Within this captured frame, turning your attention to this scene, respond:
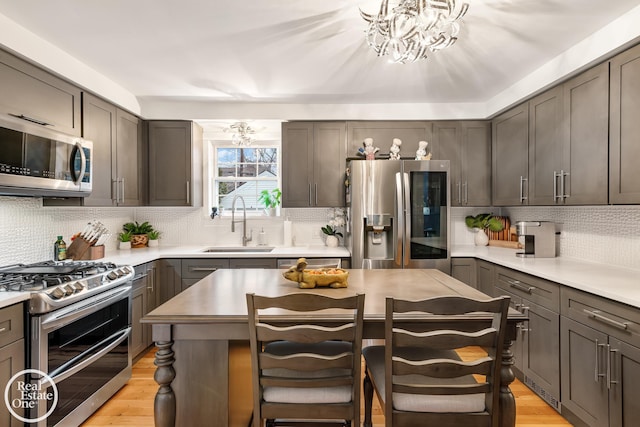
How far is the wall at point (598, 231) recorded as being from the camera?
2.64 m

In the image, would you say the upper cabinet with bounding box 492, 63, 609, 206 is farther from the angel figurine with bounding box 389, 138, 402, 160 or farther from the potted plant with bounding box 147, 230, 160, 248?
the potted plant with bounding box 147, 230, 160, 248

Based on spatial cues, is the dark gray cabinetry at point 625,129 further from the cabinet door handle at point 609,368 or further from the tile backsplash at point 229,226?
the cabinet door handle at point 609,368

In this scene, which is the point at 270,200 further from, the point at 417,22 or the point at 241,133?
the point at 417,22

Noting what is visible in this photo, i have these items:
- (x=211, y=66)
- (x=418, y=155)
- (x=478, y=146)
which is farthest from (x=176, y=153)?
(x=478, y=146)

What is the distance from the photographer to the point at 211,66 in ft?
9.67

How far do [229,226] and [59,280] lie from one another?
2359 mm

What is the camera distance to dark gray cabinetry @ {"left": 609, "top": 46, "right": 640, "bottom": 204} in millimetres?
2148

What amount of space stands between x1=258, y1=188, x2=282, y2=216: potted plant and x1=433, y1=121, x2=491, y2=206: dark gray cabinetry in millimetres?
1907

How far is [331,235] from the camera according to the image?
4.26 m

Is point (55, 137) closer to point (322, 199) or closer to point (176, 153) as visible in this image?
point (176, 153)

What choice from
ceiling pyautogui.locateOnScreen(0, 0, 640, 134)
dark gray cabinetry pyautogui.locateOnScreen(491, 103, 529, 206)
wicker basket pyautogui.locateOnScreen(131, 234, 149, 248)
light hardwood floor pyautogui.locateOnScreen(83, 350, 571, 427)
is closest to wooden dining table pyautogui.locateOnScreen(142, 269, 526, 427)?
light hardwood floor pyautogui.locateOnScreen(83, 350, 571, 427)

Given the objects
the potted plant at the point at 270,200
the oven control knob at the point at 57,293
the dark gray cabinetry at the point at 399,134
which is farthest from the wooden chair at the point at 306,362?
the potted plant at the point at 270,200

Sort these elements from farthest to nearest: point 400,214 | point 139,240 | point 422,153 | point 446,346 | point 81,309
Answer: point 139,240 < point 422,153 < point 400,214 < point 81,309 < point 446,346

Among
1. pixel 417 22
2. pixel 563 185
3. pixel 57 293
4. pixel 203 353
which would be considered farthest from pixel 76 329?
pixel 563 185
